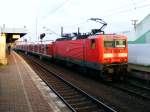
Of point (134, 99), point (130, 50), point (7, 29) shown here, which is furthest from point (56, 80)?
point (7, 29)

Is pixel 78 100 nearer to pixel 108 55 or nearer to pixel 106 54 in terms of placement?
pixel 106 54

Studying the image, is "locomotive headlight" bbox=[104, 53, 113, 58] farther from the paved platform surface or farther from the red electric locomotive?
the paved platform surface

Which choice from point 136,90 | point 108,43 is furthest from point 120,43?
point 136,90

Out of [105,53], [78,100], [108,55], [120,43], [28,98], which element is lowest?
[78,100]

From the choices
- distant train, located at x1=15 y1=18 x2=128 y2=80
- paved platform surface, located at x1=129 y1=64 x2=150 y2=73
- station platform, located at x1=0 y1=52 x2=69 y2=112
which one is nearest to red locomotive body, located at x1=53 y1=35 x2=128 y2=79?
distant train, located at x1=15 y1=18 x2=128 y2=80

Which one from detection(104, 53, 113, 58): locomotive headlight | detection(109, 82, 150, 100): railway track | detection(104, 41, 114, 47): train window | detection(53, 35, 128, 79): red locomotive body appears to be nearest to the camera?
detection(109, 82, 150, 100): railway track

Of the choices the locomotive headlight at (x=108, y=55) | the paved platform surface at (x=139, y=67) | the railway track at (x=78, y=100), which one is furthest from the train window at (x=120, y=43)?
the railway track at (x=78, y=100)

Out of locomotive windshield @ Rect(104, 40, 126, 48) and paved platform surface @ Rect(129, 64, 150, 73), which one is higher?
locomotive windshield @ Rect(104, 40, 126, 48)

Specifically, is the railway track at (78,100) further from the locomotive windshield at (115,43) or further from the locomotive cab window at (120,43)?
the locomotive cab window at (120,43)

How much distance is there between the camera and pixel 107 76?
21.4 metres

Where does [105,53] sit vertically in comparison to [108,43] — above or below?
below

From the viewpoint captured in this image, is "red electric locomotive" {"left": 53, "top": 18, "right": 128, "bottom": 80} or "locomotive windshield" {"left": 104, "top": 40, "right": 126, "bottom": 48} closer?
"red electric locomotive" {"left": 53, "top": 18, "right": 128, "bottom": 80}

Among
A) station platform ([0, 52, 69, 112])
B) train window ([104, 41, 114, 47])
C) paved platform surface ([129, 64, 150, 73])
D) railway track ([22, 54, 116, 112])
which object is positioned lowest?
railway track ([22, 54, 116, 112])

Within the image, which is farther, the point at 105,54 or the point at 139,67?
the point at 139,67
